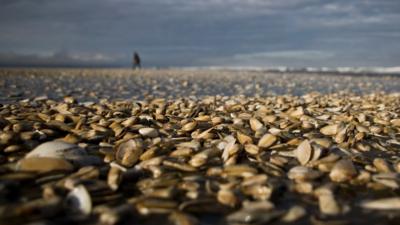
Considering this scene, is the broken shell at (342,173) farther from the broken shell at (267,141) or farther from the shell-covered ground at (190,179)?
the broken shell at (267,141)

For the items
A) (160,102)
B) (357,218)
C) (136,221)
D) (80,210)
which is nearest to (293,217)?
(357,218)

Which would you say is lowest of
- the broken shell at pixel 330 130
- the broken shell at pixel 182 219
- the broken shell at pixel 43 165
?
the broken shell at pixel 330 130

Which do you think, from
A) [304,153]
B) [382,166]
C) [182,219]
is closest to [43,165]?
[182,219]

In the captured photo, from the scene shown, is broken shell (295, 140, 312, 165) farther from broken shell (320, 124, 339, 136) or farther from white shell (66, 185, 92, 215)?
white shell (66, 185, 92, 215)

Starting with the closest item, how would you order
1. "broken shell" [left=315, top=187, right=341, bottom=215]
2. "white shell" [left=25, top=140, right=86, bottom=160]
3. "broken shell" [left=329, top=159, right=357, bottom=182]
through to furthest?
"broken shell" [left=315, top=187, right=341, bottom=215] < "broken shell" [left=329, top=159, right=357, bottom=182] < "white shell" [left=25, top=140, right=86, bottom=160]

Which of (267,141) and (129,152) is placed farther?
(267,141)

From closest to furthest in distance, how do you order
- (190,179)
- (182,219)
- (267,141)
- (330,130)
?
(182,219), (190,179), (267,141), (330,130)

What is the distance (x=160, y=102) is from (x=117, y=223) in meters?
5.74

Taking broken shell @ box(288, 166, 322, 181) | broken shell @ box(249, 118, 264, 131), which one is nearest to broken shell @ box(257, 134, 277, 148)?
broken shell @ box(288, 166, 322, 181)

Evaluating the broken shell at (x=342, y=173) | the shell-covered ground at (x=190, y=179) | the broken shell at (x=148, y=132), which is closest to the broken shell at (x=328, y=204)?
the shell-covered ground at (x=190, y=179)

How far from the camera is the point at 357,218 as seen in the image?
7.09 ft

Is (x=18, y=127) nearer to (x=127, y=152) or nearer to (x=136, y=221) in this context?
(x=127, y=152)

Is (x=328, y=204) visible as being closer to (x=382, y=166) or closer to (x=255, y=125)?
(x=382, y=166)

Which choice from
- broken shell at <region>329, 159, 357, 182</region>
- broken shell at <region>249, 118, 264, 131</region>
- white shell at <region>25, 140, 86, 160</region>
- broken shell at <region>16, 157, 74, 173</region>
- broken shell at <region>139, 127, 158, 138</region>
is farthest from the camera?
broken shell at <region>249, 118, 264, 131</region>
